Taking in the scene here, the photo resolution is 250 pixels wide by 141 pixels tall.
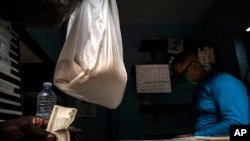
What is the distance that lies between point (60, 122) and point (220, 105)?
1111 mm

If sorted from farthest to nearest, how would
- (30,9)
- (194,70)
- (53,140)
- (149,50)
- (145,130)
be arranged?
(149,50) → (145,130) → (194,70) → (53,140) → (30,9)

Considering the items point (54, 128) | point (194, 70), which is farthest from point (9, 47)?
point (194, 70)

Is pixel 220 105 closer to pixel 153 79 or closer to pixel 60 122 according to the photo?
pixel 60 122

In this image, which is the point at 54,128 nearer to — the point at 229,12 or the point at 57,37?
the point at 57,37

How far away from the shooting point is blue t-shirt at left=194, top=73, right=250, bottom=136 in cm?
158

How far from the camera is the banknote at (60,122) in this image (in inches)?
32.4

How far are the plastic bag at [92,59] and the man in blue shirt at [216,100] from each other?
0.95 metres

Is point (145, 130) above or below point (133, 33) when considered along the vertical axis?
below

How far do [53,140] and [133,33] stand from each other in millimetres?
2586

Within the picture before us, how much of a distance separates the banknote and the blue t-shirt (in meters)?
1.03

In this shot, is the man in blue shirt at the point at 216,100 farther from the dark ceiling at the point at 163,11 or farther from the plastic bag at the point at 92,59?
the dark ceiling at the point at 163,11

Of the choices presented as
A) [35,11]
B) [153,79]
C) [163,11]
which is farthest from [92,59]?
[163,11]

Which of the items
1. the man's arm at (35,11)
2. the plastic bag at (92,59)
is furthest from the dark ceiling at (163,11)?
the man's arm at (35,11)

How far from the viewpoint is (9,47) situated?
131cm
